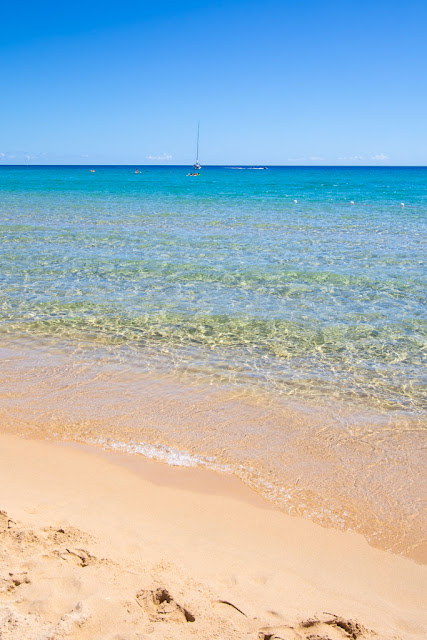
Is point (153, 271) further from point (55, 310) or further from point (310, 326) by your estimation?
point (310, 326)

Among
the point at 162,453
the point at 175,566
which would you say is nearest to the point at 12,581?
the point at 175,566

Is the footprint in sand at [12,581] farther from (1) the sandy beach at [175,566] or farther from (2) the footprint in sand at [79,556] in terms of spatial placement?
(2) the footprint in sand at [79,556]

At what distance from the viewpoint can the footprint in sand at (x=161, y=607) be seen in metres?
3.02

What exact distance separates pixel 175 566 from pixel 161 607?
1.58 ft

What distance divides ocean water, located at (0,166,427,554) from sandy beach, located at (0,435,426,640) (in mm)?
416

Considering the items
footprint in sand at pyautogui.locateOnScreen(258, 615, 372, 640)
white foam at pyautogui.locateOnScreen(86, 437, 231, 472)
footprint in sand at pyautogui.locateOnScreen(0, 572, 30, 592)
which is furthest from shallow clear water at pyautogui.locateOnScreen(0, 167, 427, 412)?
footprint in sand at pyautogui.locateOnScreen(0, 572, 30, 592)

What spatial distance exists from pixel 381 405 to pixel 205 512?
3242 millimetres

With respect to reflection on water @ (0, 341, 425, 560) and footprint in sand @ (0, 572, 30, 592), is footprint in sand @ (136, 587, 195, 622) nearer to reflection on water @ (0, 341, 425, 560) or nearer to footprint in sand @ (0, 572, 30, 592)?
footprint in sand @ (0, 572, 30, 592)

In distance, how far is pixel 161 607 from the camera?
310cm

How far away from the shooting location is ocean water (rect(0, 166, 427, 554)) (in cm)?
529

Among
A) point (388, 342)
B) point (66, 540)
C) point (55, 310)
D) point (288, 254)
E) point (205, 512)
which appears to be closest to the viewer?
point (66, 540)

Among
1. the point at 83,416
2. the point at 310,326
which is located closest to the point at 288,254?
the point at 310,326

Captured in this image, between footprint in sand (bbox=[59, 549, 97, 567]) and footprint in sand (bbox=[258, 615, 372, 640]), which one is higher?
footprint in sand (bbox=[59, 549, 97, 567])

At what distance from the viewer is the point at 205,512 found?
440 cm
